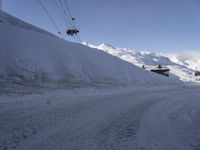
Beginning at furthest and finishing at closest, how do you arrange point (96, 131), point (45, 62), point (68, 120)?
1. point (45, 62)
2. point (68, 120)
3. point (96, 131)

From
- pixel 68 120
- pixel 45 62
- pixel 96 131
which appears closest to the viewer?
pixel 96 131

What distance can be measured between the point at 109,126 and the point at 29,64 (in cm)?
1136

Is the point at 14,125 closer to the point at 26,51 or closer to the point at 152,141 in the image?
the point at 152,141

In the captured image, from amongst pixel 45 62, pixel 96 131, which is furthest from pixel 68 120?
pixel 45 62

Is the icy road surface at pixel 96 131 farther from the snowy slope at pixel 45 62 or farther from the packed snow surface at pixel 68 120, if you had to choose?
the snowy slope at pixel 45 62

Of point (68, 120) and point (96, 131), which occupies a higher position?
point (68, 120)

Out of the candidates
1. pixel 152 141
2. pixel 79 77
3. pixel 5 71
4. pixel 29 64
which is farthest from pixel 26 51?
pixel 152 141

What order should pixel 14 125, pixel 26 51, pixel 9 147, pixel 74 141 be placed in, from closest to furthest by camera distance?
pixel 9 147 → pixel 74 141 → pixel 14 125 → pixel 26 51

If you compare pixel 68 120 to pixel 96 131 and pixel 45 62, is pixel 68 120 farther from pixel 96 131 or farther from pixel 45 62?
pixel 45 62

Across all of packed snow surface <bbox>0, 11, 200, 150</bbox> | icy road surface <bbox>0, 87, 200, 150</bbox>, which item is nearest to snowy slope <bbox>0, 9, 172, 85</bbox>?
packed snow surface <bbox>0, 11, 200, 150</bbox>

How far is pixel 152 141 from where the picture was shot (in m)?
5.03

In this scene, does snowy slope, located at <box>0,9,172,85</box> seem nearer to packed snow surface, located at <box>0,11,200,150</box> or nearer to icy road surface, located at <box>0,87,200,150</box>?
packed snow surface, located at <box>0,11,200,150</box>

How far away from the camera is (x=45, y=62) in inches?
678

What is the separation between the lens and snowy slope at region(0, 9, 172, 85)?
15.0 metres
